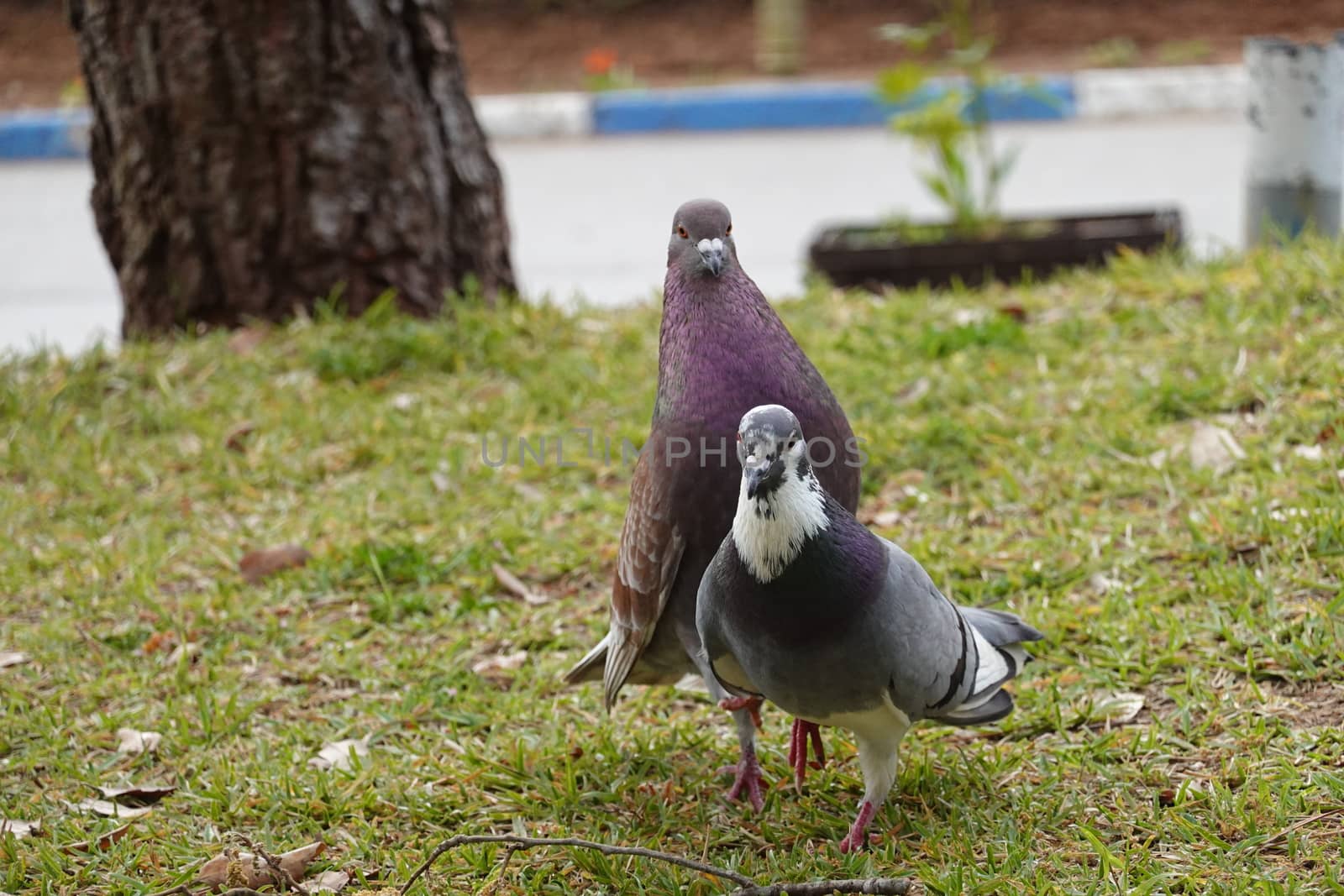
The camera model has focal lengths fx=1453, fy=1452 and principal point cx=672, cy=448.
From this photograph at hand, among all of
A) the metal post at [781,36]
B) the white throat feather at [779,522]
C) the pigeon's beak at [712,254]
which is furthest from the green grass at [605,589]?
the metal post at [781,36]

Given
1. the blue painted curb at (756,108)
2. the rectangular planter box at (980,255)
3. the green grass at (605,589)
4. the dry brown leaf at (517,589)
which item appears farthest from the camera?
the blue painted curb at (756,108)

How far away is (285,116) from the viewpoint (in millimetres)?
4848

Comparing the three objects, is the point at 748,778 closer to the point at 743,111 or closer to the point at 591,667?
the point at 591,667

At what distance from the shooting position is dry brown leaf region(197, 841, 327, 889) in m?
2.48

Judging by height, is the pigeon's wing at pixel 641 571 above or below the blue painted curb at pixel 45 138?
below

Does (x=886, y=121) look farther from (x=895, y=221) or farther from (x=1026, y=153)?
(x=895, y=221)

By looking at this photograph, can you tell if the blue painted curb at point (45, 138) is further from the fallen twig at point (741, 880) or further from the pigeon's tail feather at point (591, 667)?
the fallen twig at point (741, 880)

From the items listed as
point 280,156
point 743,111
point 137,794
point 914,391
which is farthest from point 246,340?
point 743,111

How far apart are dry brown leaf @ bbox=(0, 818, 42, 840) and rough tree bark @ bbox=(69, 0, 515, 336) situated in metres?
2.64

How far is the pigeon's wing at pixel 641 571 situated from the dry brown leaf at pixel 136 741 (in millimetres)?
979

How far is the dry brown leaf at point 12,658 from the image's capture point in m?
3.31

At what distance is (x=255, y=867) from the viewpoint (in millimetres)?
2494

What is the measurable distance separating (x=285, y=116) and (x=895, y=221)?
249 centimetres

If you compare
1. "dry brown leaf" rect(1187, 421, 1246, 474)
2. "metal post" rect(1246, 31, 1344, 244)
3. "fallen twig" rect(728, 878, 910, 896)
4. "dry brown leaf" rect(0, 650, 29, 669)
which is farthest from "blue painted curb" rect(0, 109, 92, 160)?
"fallen twig" rect(728, 878, 910, 896)
